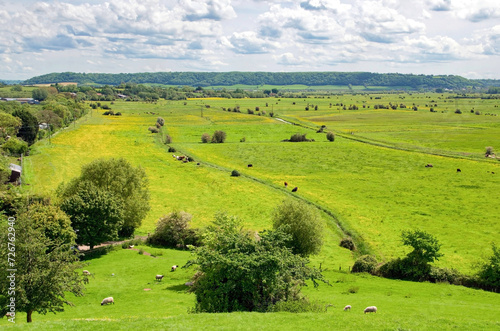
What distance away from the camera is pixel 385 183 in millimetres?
72812

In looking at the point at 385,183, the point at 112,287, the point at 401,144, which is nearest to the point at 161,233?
the point at 112,287

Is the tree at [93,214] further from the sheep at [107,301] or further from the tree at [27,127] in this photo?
the tree at [27,127]

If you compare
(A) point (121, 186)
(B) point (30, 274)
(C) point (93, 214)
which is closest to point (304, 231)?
(C) point (93, 214)

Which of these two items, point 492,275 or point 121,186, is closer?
point 492,275

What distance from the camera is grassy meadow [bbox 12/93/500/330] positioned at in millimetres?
26109

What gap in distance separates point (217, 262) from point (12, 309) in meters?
11.6

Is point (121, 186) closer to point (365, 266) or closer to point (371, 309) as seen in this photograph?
point (365, 266)

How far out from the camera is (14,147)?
88.8 metres

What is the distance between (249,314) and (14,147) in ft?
281

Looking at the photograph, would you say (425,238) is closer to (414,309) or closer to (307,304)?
(414,309)

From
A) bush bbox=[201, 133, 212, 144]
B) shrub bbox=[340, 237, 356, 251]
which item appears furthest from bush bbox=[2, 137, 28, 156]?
shrub bbox=[340, 237, 356, 251]

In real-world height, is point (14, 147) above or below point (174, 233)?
above

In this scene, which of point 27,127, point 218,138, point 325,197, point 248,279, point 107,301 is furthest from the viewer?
point 218,138

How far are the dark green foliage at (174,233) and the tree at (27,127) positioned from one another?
240ft
